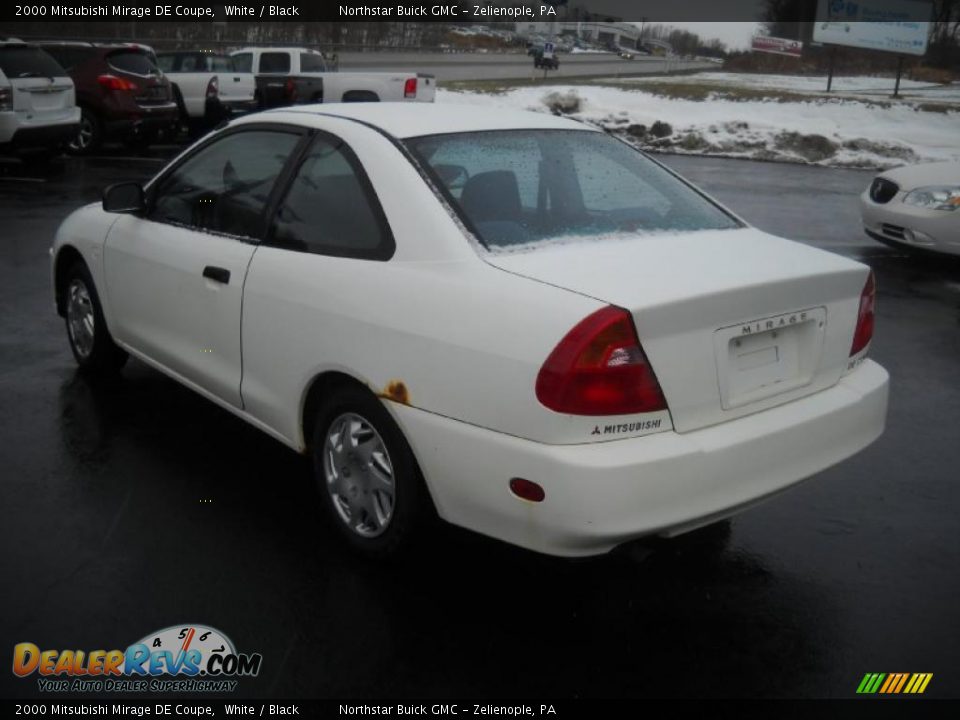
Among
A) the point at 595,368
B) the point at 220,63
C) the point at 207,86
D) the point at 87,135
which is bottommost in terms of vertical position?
the point at 87,135

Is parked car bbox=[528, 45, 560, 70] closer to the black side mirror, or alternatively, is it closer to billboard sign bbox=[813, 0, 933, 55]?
billboard sign bbox=[813, 0, 933, 55]

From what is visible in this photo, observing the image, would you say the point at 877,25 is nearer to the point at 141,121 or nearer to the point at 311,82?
the point at 311,82

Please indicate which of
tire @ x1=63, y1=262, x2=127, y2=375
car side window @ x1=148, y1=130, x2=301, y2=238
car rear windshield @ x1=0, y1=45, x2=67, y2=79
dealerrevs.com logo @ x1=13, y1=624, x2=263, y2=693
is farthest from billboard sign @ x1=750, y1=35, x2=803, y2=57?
dealerrevs.com logo @ x1=13, y1=624, x2=263, y2=693

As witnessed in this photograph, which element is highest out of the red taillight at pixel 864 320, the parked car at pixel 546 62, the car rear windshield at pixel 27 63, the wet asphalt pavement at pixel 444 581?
the parked car at pixel 546 62

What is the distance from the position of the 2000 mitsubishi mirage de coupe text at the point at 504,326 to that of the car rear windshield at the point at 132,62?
13264 mm

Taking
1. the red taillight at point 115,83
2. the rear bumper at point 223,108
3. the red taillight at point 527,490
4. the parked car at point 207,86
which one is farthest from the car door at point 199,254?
the parked car at point 207,86

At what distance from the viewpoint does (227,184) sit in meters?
4.50

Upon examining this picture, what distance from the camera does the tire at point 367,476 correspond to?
340 cm

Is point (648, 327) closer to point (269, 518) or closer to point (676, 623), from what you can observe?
point (676, 623)

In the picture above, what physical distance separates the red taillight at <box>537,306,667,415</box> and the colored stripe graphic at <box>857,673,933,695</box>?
3.53 feet

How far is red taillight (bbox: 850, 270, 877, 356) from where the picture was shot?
3670 millimetres

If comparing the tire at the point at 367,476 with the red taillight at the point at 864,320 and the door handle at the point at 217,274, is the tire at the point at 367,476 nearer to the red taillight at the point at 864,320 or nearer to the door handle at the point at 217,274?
the door handle at the point at 217,274

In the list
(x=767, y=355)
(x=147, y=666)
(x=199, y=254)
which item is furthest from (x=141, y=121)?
(x=767, y=355)

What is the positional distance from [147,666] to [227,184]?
2.21m
